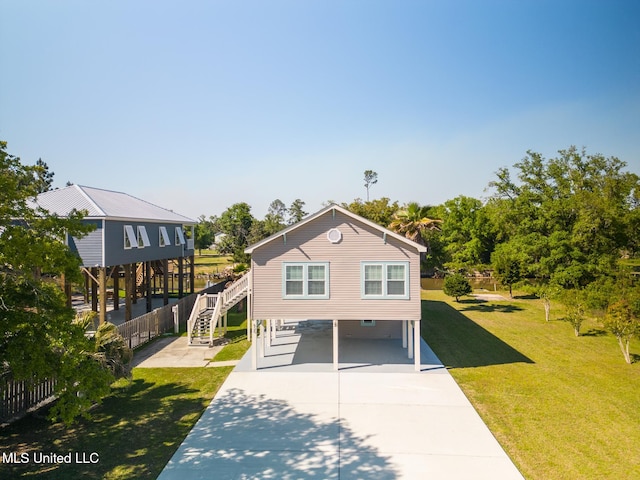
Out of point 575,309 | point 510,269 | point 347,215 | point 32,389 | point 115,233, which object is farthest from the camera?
point 510,269

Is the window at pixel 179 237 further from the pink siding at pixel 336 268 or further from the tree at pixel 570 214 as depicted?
the tree at pixel 570 214

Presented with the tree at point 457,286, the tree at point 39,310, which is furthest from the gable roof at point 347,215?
the tree at point 457,286

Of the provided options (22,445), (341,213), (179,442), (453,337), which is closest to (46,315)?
(22,445)

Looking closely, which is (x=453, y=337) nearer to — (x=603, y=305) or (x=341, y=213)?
(x=341, y=213)

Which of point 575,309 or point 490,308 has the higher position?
point 575,309

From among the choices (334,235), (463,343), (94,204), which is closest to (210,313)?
(94,204)

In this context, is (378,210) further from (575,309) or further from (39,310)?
(39,310)
